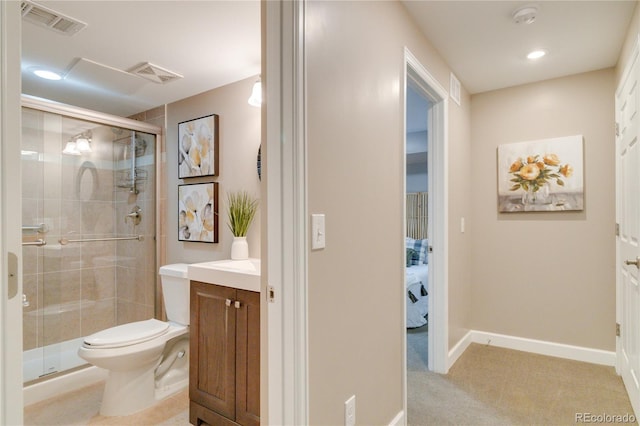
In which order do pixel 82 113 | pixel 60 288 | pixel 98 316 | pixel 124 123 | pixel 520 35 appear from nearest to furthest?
pixel 520 35 < pixel 82 113 < pixel 60 288 < pixel 124 123 < pixel 98 316

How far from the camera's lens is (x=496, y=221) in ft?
10.3

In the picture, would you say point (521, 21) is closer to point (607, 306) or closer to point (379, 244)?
point (379, 244)

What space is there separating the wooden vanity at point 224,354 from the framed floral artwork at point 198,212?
0.83 meters

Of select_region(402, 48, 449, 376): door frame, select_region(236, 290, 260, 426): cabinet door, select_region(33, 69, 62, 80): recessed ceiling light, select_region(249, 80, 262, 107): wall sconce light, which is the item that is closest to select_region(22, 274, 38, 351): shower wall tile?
select_region(33, 69, 62, 80): recessed ceiling light

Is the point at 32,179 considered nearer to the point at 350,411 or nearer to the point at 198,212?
the point at 198,212

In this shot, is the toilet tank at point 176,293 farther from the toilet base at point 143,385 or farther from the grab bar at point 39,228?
the grab bar at point 39,228

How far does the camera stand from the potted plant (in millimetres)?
2434

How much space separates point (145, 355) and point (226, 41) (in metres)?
1.91

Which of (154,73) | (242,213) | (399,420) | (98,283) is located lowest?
(399,420)

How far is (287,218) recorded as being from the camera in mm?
1161

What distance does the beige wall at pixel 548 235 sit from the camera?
2.72 metres

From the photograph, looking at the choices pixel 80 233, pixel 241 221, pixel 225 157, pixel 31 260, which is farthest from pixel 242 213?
pixel 31 260

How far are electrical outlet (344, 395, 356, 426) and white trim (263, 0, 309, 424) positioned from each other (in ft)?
0.95

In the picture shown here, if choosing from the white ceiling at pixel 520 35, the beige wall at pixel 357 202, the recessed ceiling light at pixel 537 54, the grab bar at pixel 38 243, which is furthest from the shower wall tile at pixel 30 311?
the recessed ceiling light at pixel 537 54
